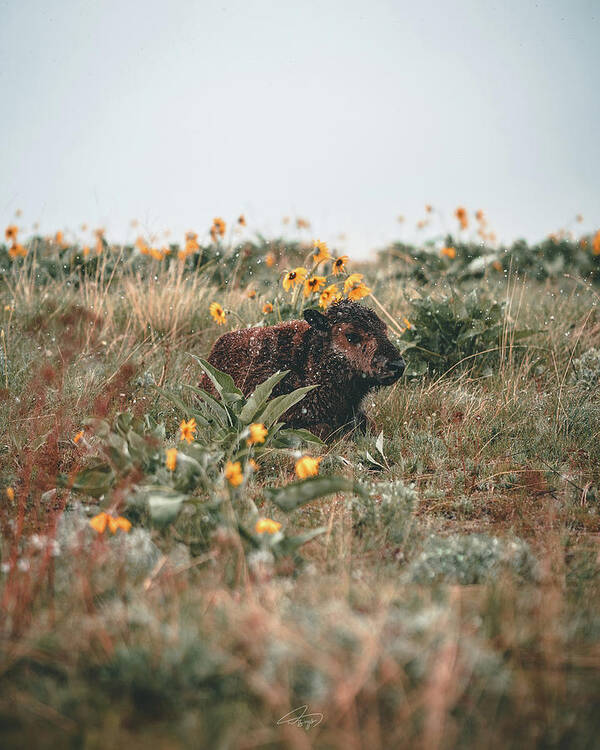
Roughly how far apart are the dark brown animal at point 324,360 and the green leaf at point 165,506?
1.57m

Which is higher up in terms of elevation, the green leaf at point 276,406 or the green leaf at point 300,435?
the green leaf at point 276,406

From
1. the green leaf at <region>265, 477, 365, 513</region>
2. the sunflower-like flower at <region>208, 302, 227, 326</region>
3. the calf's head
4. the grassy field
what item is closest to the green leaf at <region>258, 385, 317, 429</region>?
the grassy field

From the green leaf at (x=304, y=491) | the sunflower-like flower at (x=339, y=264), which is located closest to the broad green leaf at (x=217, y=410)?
the green leaf at (x=304, y=491)

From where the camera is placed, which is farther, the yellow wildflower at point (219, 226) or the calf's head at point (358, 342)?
the yellow wildflower at point (219, 226)

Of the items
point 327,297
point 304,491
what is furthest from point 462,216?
point 304,491

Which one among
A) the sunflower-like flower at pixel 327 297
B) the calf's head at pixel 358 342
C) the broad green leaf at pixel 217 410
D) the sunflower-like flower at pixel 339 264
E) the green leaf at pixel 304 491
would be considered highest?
the sunflower-like flower at pixel 339 264

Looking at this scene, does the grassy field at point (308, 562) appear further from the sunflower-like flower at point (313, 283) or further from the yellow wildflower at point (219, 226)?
the yellow wildflower at point (219, 226)

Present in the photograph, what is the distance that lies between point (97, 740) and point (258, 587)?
0.77 meters

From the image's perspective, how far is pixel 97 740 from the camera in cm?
125

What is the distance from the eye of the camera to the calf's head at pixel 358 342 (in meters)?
3.79
